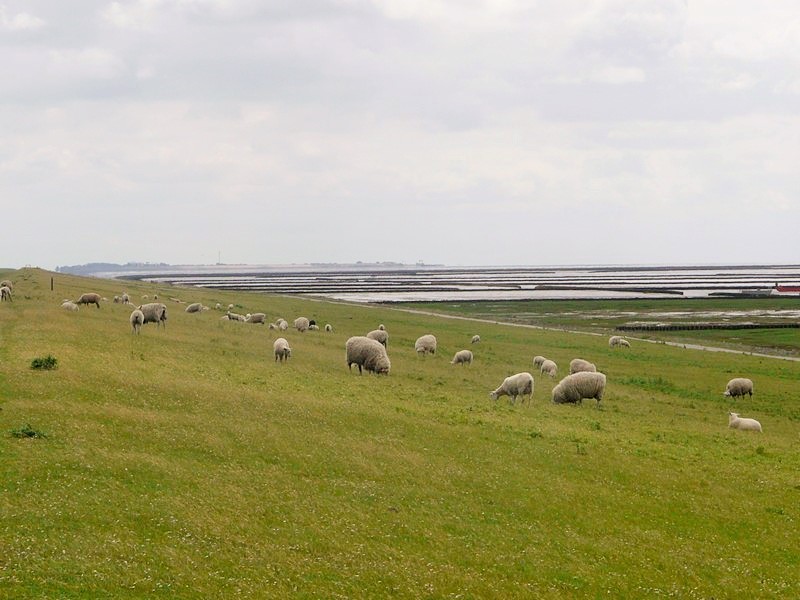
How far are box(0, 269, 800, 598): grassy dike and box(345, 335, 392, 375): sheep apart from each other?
165 inches

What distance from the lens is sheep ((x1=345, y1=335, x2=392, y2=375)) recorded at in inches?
1654

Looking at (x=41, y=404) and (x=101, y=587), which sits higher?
(x=41, y=404)

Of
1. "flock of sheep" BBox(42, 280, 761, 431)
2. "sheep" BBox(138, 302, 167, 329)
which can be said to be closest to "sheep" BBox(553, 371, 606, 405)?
"flock of sheep" BBox(42, 280, 761, 431)

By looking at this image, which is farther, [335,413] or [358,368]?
[358,368]

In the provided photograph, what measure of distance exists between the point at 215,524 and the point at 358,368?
26076 mm

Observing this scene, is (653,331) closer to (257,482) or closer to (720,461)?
(720,461)

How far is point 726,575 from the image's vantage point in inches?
690

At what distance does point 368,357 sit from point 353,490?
22015 millimetres

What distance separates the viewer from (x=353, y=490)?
20.3 metres

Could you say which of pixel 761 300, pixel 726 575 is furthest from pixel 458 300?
pixel 726 575

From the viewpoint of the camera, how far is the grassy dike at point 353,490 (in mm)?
15594

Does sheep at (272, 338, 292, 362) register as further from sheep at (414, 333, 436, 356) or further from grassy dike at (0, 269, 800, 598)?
sheep at (414, 333, 436, 356)

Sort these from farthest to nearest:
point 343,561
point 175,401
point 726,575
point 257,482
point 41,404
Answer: point 175,401 → point 41,404 → point 257,482 → point 726,575 → point 343,561

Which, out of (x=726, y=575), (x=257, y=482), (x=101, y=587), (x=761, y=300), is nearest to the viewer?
(x=101, y=587)
